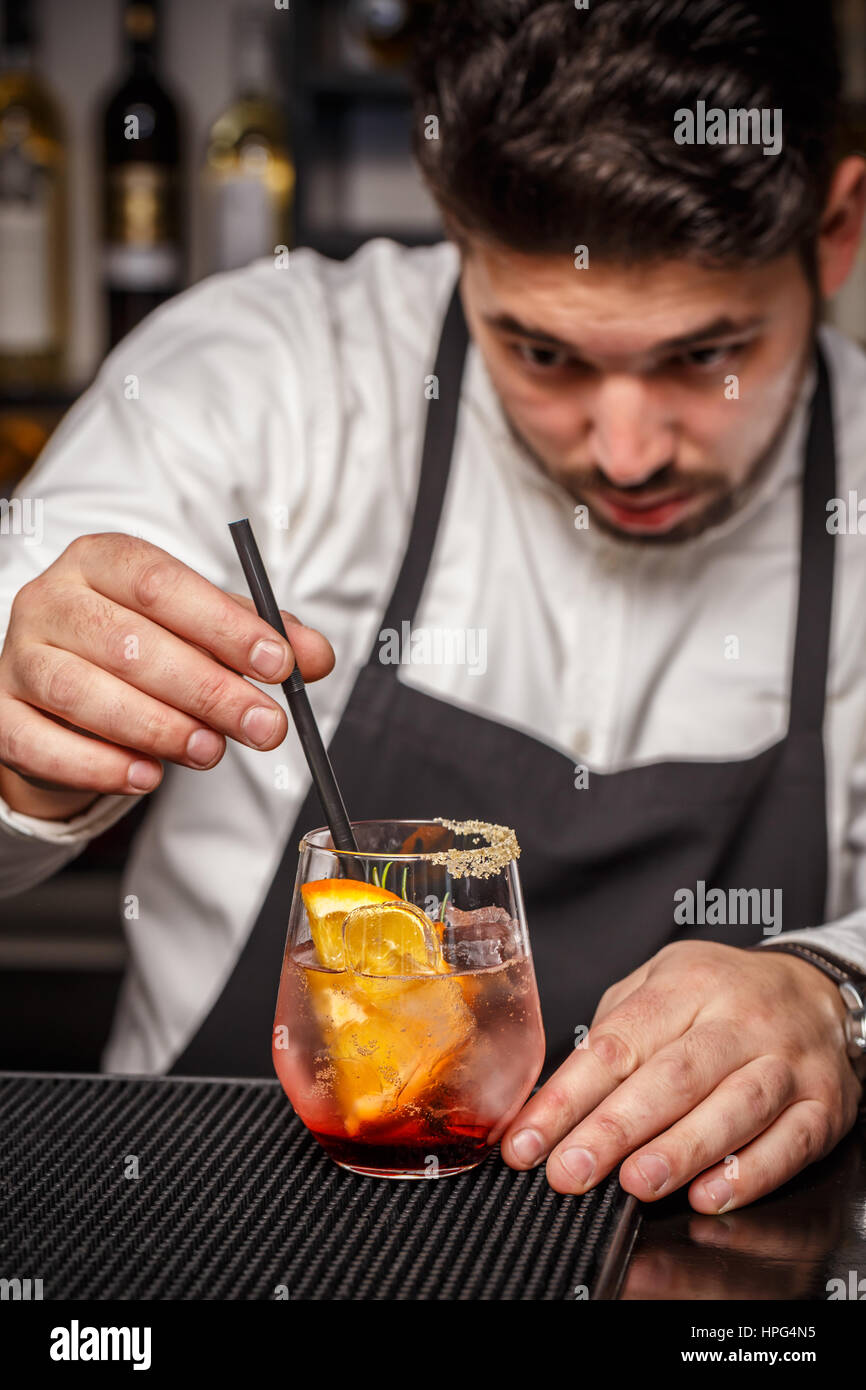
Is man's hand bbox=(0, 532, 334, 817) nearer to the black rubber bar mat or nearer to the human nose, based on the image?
the black rubber bar mat

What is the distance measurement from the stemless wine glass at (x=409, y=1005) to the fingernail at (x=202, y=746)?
4.8 inches

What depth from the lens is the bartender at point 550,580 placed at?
2.88 feet

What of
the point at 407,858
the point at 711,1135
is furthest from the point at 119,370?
the point at 711,1135

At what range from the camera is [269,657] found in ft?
2.67

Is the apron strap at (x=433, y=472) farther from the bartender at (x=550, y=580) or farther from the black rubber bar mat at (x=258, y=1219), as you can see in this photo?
the black rubber bar mat at (x=258, y=1219)

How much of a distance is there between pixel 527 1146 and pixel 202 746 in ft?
1.03

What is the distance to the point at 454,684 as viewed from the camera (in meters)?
1.48

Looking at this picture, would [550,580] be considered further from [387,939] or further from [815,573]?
[387,939]

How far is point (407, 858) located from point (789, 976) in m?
0.36

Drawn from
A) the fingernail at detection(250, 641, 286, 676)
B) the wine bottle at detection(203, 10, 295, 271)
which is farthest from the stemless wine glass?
the wine bottle at detection(203, 10, 295, 271)

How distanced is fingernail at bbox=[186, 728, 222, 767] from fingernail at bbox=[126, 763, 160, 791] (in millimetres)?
38

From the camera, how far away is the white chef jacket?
146 centimetres

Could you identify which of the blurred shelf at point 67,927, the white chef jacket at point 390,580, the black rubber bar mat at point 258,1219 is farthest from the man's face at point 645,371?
the blurred shelf at point 67,927

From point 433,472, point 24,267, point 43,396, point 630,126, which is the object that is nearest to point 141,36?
point 24,267
